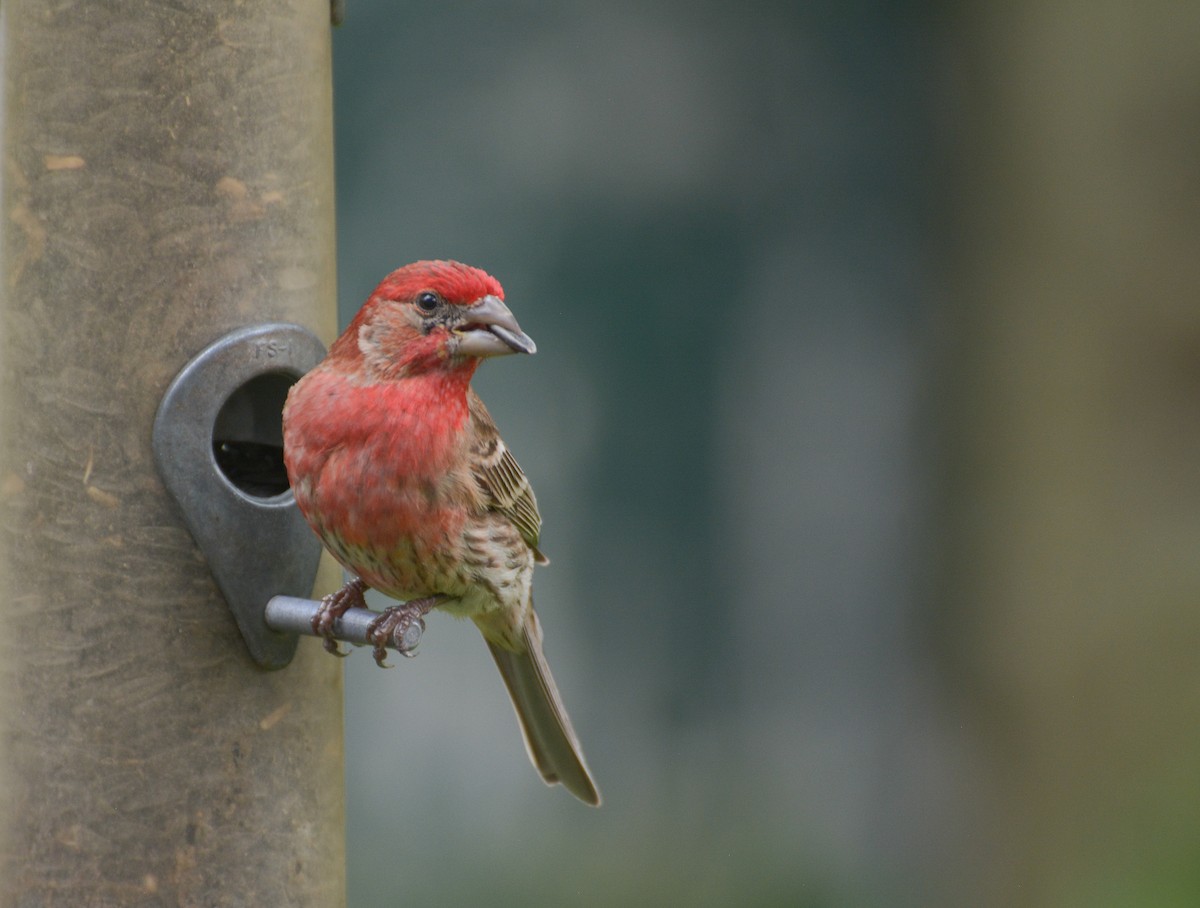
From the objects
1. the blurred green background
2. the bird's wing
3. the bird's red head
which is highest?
the bird's red head

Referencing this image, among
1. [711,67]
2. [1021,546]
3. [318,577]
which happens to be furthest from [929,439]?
[318,577]

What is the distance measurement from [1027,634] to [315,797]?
396 cm

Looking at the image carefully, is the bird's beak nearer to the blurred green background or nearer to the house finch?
the house finch

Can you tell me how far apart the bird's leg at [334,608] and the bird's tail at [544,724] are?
1.97 ft

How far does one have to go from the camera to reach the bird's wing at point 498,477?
12.0 ft

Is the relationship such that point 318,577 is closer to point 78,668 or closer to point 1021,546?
point 78,668

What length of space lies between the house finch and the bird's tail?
521 mm

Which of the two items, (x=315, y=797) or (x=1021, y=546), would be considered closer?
(x=315, y=797)

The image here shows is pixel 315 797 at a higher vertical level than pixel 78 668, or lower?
lower

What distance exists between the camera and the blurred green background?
252 inches

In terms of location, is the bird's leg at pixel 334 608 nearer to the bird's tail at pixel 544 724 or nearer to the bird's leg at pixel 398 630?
the bird's leg at pixel 398 630

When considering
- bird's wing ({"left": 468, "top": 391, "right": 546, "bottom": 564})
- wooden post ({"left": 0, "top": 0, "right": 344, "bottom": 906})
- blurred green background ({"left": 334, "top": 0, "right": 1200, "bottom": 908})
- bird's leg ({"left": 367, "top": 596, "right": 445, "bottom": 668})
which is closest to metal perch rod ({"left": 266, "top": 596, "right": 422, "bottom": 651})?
bird's leg ({"left": 367, "top": 596, "right": 445, "bottom": 668})

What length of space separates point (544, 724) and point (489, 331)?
1231 mm

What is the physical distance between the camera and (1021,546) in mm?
6945
